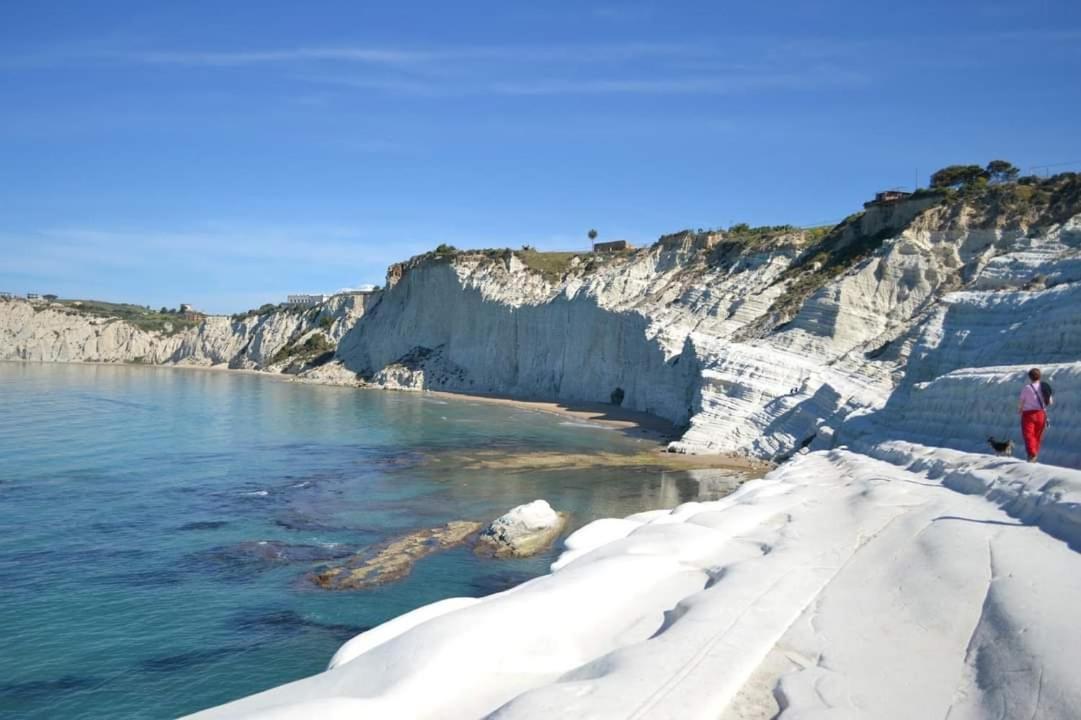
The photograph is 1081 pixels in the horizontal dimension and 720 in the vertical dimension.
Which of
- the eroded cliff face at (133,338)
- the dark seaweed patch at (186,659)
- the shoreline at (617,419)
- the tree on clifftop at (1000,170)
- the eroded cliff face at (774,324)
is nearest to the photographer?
the dark seaweed patch at (186,659)

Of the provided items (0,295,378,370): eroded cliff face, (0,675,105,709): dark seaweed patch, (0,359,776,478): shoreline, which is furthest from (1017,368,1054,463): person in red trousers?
(0,295,378,370): eroded cliff face

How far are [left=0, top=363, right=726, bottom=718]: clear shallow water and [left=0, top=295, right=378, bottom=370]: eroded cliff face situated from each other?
62.6 metres

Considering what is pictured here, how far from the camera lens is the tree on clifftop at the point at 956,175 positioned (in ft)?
157

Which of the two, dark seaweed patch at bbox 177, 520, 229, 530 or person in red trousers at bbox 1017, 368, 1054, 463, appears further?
dark seaweed patch at bbox 177, 520, 229, 530

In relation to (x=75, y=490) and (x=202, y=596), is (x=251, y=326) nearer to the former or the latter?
(x=75, y=490)

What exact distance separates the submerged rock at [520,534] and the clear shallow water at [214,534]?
502mm

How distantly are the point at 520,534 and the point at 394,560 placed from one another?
2627 mm

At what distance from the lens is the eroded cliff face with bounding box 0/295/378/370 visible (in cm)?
10144

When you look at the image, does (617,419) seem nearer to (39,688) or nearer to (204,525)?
(204,525)

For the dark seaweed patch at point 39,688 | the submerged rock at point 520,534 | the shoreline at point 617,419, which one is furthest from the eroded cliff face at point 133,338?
the dark seaweed patch at point 39,688

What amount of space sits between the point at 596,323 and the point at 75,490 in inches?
1459

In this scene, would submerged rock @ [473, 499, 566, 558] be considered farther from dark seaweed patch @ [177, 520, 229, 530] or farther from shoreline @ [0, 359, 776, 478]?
shoreline @ [0, 359, 776, 478]

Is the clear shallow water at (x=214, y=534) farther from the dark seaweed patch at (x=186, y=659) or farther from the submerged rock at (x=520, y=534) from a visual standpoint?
the submerged rock at (x=520, y=534)

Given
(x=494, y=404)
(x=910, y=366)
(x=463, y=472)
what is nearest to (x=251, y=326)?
(x=494, y=404)
